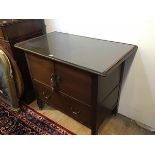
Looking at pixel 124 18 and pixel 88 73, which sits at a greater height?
pixel 124 18

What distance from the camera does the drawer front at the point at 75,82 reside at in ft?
3.55

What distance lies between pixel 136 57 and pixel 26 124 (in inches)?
44.2

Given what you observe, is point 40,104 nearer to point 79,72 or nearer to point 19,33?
point 19,33

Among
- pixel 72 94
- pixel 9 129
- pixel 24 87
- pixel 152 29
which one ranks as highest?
pixel 152 29

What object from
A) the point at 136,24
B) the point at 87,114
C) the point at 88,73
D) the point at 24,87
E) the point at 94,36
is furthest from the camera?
the point at 24,87

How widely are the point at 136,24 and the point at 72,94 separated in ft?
2.14

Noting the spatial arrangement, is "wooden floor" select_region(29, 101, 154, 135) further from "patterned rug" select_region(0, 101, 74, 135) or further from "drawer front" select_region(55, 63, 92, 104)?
"drawer front" select_region(55, 63, 92, 104)

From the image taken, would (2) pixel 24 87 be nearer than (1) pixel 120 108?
No

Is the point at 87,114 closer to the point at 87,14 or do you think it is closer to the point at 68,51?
the point at 68,51

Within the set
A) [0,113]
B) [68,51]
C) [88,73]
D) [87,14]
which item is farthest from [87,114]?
[0,113]

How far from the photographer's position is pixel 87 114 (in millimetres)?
1256

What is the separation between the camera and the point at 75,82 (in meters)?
1.15

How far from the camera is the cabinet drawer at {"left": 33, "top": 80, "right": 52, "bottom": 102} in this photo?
146cm

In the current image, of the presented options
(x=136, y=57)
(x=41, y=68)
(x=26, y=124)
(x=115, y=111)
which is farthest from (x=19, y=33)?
(x=115, y=111)
